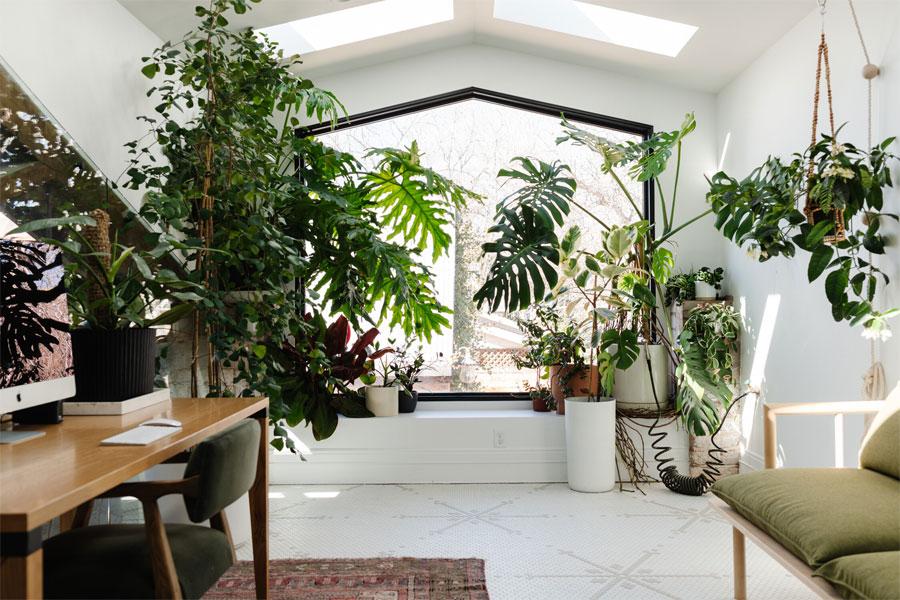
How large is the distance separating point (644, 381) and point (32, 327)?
318 cm

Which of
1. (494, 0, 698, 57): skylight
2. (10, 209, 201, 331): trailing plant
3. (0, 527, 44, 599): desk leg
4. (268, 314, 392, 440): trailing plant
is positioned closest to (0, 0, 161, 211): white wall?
(10, 209, 201, 331): trailing plant

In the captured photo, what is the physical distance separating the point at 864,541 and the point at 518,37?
136 inches

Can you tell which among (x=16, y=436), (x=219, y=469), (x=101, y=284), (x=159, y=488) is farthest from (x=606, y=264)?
(x=16, y=436)

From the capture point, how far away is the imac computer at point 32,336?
1.66 meters

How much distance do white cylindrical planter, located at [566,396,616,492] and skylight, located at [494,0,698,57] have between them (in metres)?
2.11

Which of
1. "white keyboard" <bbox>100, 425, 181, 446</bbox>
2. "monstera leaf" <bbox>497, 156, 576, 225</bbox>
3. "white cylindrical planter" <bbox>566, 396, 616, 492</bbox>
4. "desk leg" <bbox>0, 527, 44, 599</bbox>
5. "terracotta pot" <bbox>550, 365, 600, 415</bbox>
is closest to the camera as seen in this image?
"desk leg" <bbox>0, 527, 44, 599</bbox>

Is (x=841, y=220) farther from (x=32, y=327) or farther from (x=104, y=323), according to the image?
(x=32, y=327)

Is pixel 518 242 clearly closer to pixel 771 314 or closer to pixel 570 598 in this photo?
pixel 771 314

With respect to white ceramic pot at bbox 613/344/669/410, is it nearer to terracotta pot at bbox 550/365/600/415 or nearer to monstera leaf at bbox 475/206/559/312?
terracotta pot at bbox 550/365/600/415

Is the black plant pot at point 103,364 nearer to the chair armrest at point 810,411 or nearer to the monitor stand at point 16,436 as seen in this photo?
the monitor stand at point 16,436

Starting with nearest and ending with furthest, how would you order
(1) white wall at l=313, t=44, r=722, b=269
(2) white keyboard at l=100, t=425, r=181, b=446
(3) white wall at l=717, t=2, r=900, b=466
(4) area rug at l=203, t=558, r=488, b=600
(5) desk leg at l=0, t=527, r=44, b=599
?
(5) desk leg at l=0, t=527, r=44, b=599 → (2) white keyboard at l=100, t=425, r=181, b=446 → (4) area rug at l=203, t=558, r=488, b=600 → (3) white wall at l=717, t=2, r=900, b=466 → (1) white wall at l=313, t=44, r=722, b=269

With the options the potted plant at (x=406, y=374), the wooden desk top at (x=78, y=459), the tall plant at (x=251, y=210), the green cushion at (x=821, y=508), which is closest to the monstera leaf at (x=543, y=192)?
the tall plant at (x=251, y=210)

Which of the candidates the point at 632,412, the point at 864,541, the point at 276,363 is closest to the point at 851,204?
the point at 864,541

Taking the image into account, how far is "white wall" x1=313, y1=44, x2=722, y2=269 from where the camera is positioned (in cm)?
439
